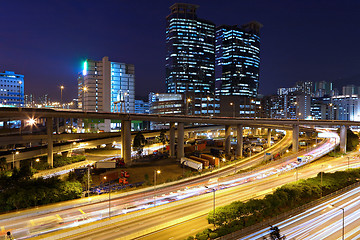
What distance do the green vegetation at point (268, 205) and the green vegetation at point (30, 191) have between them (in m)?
23.4

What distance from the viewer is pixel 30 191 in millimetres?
33531

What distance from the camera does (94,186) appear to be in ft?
151

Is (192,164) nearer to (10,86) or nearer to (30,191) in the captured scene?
(30,191)

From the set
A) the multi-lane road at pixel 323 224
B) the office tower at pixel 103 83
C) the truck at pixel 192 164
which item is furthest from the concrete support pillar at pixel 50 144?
the office tower at pixel 103 83

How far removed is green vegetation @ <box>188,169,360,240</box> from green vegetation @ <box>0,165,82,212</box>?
23.4 m

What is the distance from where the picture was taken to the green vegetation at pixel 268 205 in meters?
26.6

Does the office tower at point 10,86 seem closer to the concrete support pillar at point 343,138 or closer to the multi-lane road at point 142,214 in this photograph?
the multi-lane road at point 142,214

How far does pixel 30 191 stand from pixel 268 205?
33.5 meters

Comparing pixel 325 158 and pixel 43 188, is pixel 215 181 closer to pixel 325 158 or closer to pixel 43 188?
pixel 43 188

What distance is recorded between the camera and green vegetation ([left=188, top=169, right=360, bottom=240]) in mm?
26609

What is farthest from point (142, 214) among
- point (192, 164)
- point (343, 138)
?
point (343, 138)

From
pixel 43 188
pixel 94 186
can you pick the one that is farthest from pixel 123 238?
pixel 94 186

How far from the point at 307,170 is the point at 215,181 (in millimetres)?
25232

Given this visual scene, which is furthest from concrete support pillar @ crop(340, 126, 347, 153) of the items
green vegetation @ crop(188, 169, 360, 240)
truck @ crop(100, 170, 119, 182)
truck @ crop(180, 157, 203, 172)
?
truck @ crop(100, 170, 119, 182)
